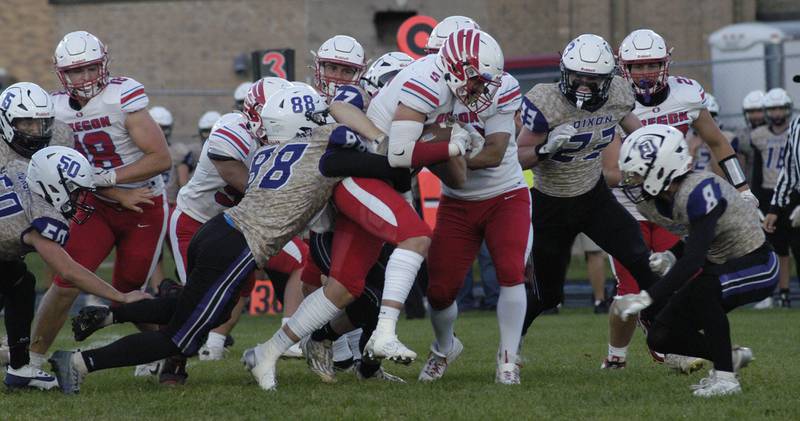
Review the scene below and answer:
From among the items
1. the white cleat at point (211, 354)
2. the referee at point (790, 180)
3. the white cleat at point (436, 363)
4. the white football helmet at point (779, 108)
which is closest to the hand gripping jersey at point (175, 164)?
the white cleat at point (211, 354)

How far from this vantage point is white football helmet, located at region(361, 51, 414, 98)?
291 inches

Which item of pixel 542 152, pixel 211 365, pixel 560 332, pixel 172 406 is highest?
pixel 542 152

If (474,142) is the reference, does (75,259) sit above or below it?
below

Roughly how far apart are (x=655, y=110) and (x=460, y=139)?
6.84 feet

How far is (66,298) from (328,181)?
6.46 feet

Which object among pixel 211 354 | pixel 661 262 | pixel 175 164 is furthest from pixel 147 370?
pixel 175 164

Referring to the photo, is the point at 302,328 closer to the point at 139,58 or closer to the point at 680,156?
the point at 680,156

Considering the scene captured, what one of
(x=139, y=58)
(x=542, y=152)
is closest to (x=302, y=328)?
(x=542, y=152)

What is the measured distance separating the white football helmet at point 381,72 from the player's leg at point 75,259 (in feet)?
5.43

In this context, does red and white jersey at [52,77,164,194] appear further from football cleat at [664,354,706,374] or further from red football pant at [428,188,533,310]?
football cleat at [664,354,706,374]

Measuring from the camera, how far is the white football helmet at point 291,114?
665 cm

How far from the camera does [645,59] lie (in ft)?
25.4

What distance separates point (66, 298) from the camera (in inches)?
296

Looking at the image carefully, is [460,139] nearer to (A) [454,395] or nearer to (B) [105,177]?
(A) [454,395]
